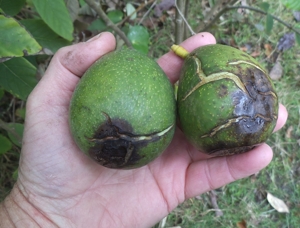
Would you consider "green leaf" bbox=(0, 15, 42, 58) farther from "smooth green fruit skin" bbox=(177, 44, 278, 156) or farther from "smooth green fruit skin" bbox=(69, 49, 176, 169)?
"smooth green fruit skin" bbox=(177, 44, 278, 156)

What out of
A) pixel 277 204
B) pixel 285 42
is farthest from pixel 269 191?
pixel 285 42

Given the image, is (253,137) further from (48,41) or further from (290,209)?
(290,209)

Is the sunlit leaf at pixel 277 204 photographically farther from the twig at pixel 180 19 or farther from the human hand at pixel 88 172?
the twig at pixel 180 19

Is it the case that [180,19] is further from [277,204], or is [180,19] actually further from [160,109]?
[277,204]

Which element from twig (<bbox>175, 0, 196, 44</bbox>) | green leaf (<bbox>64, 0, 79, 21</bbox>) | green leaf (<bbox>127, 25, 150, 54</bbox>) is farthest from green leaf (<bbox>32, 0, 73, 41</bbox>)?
twig (<bbox>175, 0, 196, 44</bbox>)

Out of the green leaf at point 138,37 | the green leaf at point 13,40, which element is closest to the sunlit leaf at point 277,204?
the green leaf at point 138,37

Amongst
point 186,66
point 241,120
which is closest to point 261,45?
point 186,66
